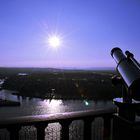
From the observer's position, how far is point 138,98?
149 centimetres

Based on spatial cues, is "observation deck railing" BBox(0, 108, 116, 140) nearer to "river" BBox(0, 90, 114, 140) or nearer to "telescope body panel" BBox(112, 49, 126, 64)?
"telescope body panel" BBox(112, 49, 126, 64)

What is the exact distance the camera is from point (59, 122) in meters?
1.92

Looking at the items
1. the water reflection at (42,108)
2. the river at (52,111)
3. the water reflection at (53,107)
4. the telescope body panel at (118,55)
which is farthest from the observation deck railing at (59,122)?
the water reflection at (53,107)

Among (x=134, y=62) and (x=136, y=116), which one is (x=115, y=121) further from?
(x=134, y=62)


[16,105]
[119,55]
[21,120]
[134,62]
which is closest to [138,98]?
[134,62]

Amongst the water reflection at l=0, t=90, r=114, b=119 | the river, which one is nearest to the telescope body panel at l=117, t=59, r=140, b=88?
the river

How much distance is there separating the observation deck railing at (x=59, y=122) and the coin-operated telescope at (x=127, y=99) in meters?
0.32

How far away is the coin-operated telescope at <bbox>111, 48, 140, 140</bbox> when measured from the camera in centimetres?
148

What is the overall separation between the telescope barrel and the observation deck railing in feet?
1.92

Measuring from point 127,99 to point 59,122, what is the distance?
0.65 metres

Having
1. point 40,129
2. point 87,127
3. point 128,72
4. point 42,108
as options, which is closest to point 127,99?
point 128,72

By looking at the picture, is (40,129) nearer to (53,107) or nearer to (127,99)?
(127,99)

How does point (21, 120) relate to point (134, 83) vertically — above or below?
below

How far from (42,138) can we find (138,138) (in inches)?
32.1
